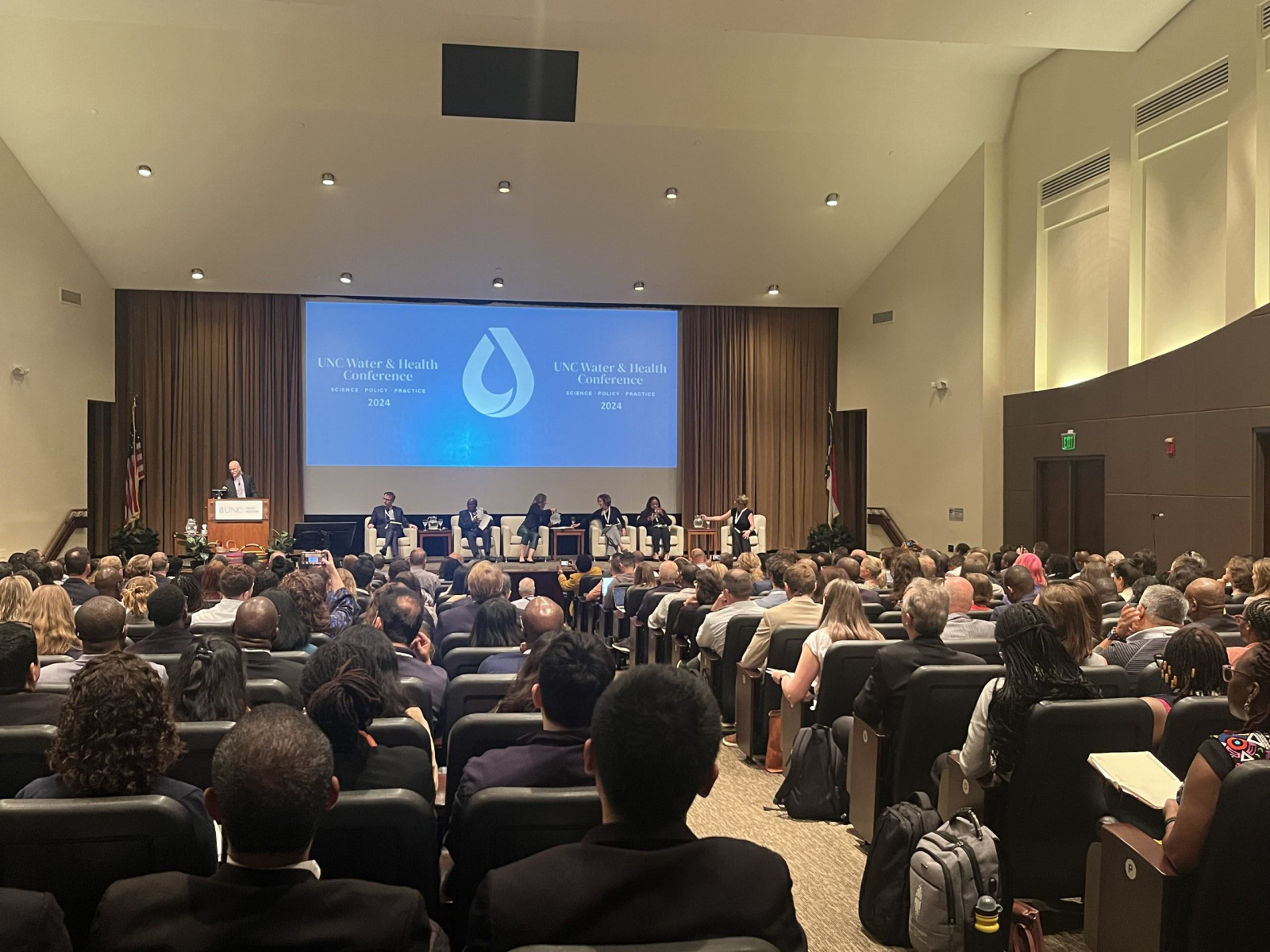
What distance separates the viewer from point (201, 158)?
1197 centimetres

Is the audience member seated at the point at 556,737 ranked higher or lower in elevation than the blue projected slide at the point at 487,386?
lower

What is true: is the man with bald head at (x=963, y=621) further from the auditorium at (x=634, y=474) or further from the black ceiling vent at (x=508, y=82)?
the black ceiling vent at (x=508, y=82)

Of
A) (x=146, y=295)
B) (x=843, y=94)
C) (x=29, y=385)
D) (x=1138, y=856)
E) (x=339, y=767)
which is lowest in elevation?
(x=1138, y=856)

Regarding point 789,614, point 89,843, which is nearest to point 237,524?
point 789,614

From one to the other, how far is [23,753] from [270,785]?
132cm

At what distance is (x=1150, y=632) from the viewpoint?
409 centimetres

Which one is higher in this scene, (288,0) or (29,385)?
(288,0)

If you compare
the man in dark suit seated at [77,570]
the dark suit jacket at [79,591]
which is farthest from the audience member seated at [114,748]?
the man in dark suit seated at [77,570]

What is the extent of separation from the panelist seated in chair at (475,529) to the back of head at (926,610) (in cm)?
1098

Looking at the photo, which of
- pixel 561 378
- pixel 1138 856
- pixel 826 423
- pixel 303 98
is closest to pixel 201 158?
pixel 303 98

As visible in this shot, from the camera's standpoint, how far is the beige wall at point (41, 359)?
11812 mm

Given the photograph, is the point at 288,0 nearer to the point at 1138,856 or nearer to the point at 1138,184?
the point at 1138,184

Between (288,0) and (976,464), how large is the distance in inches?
353

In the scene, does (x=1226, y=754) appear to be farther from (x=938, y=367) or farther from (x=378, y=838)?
(x=938, y=367)
